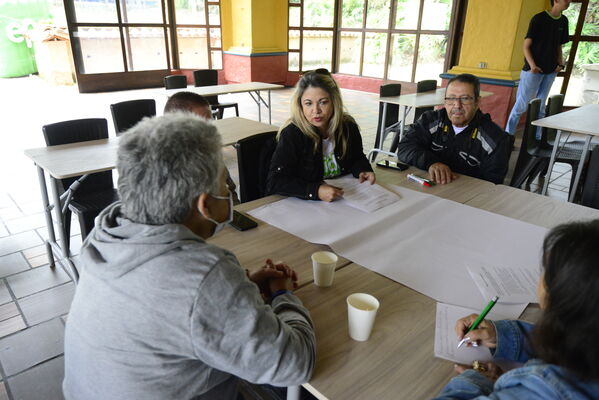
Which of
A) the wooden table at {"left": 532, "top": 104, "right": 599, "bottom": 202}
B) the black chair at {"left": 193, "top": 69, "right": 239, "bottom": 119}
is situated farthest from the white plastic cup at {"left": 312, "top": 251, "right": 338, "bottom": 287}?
the black chair at {"left": 193, "top": 69, "right": 239, "bottom": 119}

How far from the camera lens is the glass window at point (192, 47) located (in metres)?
9.81

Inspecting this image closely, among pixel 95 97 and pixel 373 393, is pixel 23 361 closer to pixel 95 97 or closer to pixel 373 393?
pixel 373 393

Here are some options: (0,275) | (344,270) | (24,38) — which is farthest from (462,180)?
(24,38)

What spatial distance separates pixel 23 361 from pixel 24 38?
38.4 feet

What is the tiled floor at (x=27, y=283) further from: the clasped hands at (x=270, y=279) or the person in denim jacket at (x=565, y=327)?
the person in denim jacket at (x=565, y=327)

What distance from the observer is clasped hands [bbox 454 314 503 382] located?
89 cm

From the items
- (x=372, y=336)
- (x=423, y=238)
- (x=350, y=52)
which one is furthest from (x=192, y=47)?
(x=372, y=336)

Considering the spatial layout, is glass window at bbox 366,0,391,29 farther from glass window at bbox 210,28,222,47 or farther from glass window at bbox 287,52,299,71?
glass window at bbox 210,28,222,47

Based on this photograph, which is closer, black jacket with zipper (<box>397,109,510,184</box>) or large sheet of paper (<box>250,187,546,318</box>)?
large sheet of paper (<box>250,187,546,318</box>)

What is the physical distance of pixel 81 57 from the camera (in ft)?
28.3

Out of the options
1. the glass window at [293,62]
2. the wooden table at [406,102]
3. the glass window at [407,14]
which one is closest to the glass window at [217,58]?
the glass window at [293,62]

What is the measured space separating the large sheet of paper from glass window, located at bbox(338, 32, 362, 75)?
8680 millimetres

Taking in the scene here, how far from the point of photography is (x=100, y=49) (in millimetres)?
8867

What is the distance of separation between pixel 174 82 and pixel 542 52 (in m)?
4.54
